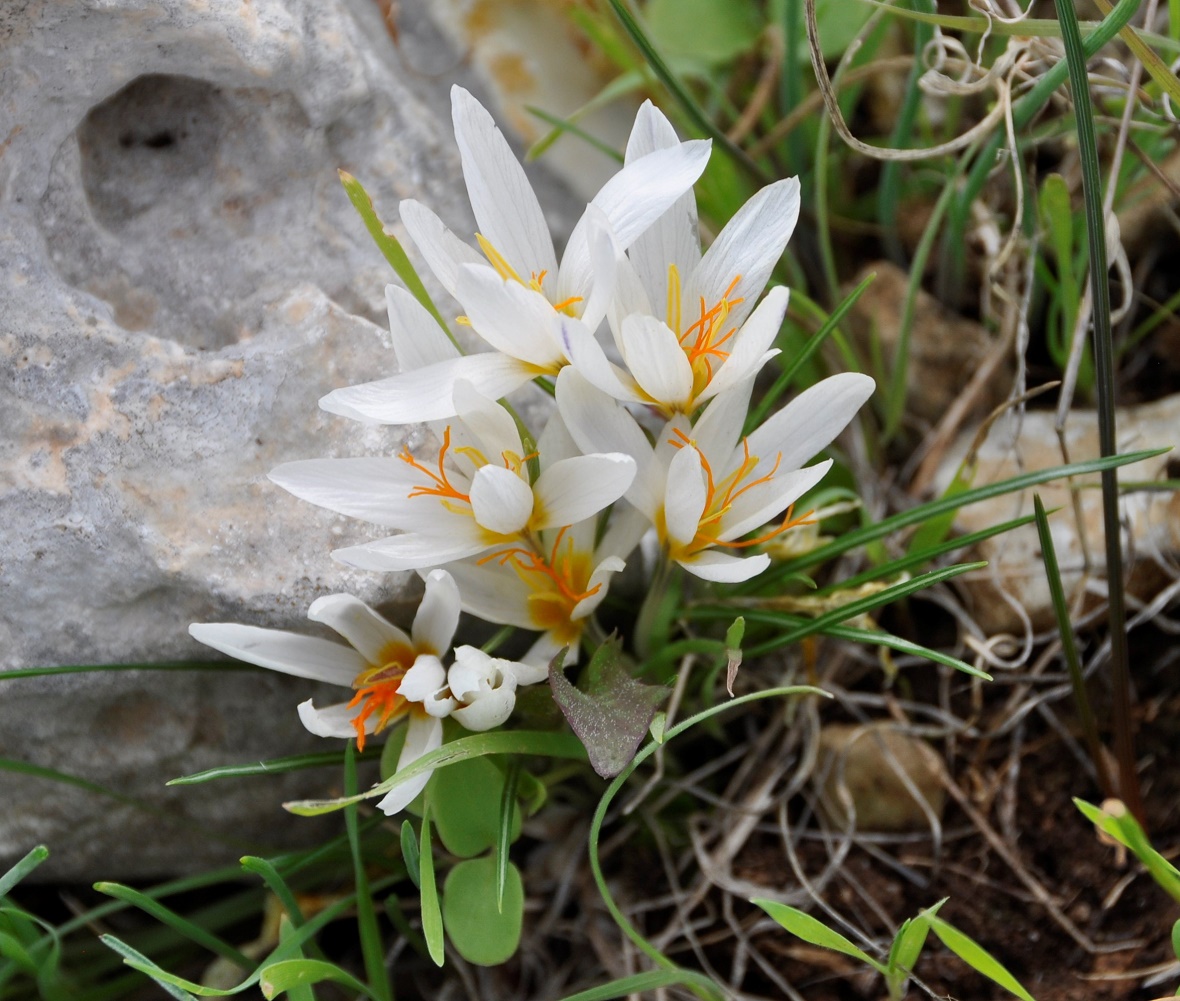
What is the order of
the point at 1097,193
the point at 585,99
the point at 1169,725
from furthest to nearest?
1. the point at 585,99
2. the point at 1169,725
3. the point at 1097,193

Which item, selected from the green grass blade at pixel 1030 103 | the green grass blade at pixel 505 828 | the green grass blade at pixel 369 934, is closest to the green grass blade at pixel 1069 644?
the green grass blade at pixel 1030 103

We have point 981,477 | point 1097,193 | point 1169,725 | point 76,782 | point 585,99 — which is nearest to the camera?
point 1097,193

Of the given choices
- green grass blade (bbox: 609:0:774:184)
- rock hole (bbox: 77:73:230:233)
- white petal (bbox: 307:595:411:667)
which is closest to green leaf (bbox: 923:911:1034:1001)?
white petal (bbox: 307:595:411:667)

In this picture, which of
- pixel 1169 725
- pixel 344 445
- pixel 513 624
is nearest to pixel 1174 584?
pixel 1169 725

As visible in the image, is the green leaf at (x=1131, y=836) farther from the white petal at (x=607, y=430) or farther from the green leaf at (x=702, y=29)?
the green leaf at (x=702, y=29)

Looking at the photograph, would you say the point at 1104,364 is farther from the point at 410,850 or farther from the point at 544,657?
the point at 410,850

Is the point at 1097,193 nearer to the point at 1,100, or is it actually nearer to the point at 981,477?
the point at 981,477

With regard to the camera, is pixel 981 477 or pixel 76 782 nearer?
pixel 76 782
